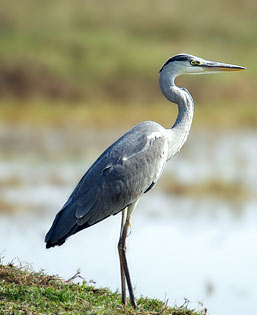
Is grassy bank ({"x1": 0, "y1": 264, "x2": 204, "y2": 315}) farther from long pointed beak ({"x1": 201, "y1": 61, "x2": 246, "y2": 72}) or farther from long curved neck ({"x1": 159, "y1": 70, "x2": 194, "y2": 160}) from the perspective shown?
long pointed beak ({"x1": 201, "y1": 61, "x2": 246, "y2": 72})

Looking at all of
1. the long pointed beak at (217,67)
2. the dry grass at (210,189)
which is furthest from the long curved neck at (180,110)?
the dry grass at (210,189)

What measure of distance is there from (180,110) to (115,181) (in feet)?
3.09

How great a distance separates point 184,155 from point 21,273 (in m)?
11.4

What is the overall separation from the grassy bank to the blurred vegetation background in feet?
48.5

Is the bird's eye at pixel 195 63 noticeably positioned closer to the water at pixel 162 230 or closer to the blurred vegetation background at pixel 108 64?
the water at pixel 162 230

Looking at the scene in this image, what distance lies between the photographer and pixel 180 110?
735 cm

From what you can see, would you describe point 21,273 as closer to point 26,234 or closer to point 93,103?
point 26,234

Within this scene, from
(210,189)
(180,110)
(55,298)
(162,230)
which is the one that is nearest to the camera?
(55,298)

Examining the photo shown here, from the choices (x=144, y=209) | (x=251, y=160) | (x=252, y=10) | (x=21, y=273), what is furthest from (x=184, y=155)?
(x=252, y=10)

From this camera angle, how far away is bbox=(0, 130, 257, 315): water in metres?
9.06

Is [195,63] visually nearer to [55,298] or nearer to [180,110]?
[180,110]

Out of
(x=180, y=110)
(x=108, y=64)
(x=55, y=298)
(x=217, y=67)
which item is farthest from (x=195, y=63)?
(x=108, y=64)

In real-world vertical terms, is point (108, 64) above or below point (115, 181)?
above

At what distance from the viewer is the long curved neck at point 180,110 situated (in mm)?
7258
